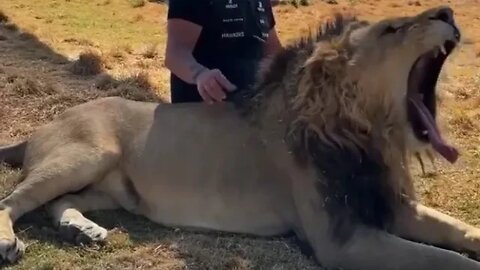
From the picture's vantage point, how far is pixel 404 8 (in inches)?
382

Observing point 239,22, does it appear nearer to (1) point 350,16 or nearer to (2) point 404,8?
(1) point 350,16

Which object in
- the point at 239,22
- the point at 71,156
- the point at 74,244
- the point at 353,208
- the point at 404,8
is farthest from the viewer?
the point at 404,8

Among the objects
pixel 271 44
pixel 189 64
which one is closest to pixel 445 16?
pixel 189 64

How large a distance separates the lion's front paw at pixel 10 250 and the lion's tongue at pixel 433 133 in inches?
56.0

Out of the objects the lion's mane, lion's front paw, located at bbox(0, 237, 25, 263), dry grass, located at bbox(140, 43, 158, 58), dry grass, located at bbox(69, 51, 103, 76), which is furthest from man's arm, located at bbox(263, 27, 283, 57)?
dry grass, located at bbox(140, 43, 158, 58)

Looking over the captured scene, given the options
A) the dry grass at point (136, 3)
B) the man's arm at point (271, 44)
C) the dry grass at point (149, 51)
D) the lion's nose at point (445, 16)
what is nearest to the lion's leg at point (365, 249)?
the lion's nose at point (445, 16)

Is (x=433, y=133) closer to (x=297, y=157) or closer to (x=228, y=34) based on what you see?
(x=297, y=157)

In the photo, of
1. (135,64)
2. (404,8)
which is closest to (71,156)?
(135,64)

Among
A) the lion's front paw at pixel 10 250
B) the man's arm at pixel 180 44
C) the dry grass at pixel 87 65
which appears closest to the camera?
the lion's front paw at pixel 10 250

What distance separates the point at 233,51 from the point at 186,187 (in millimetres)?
921

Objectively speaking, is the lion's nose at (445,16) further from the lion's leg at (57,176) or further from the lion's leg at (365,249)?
the lion's leg at (57,176)

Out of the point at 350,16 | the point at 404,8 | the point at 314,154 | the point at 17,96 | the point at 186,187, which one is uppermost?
the point at 350,16

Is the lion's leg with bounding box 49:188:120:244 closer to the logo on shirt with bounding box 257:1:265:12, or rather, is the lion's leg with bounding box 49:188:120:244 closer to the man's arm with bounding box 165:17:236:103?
the man's arm with bounding box 165:17:236:103

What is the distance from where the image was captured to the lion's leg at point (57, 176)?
3441 mm
